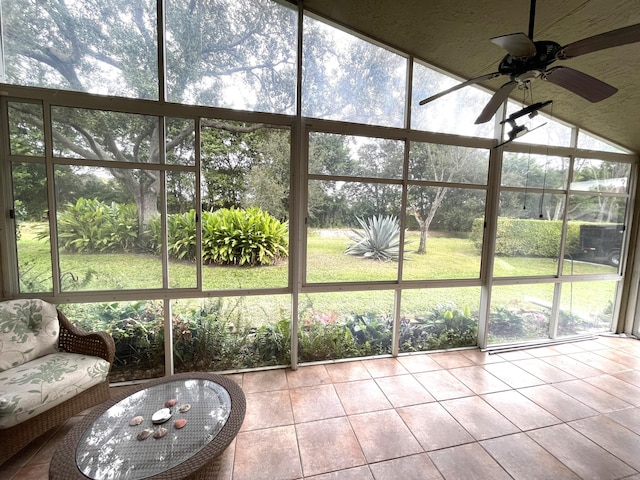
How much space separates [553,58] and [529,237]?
2733 millimetres

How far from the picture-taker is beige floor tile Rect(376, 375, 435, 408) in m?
2.37

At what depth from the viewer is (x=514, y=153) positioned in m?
3.31

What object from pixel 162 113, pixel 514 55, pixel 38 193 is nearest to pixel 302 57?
pixel 162 113

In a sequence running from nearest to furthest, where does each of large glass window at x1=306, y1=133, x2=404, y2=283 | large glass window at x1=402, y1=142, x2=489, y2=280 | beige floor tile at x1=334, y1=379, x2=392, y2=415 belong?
beige floor tile at x1=334, y1=379, x2=392, y2=415 → large glass window at x1=306, y1=133, x2=404, y2=283 → large glass window at x1=402, y1=142, x2=489, y2=280

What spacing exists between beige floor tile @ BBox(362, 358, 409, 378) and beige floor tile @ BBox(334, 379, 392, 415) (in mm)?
183

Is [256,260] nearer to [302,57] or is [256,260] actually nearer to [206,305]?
[206,305]

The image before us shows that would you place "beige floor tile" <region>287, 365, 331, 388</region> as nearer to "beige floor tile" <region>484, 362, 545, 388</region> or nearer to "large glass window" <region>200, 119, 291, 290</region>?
"large glass window" <region>200, 119, 291, 290</region>

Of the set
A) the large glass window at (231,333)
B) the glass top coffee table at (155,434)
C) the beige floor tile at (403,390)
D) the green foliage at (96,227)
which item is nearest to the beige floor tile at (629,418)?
the beige floor tile at (403,390)

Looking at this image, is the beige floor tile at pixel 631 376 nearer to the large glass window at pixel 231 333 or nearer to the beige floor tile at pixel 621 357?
the beige floor tile at pixel 621 357

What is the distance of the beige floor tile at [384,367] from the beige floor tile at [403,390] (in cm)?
8

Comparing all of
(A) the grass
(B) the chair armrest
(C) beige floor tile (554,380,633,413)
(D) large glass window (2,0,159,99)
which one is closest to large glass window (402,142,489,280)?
Result: (A) the grass

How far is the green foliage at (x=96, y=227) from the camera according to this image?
7.69 ft

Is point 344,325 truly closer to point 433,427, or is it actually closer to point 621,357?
point 433,427

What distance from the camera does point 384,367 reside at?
9.64 ft
